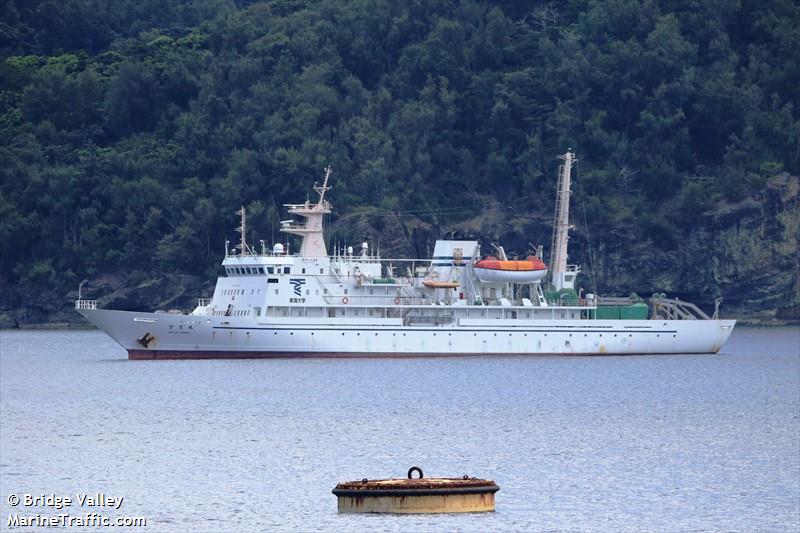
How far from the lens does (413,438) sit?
48.0 m

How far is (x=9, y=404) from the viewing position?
2333 inches

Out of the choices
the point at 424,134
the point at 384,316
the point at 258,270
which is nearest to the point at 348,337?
the point at 384,316

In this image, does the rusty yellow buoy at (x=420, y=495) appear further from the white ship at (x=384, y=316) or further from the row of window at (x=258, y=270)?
the row of window at (x=258, y=270)

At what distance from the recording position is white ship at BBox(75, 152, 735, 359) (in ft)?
238

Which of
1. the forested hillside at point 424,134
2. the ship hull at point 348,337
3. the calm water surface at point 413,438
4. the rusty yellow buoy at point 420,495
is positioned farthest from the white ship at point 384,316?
the rusty yellow buoy at point 420,495

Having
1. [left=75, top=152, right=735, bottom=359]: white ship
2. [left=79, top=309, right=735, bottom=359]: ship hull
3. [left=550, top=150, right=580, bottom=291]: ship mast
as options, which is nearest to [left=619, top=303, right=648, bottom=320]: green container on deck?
[left=75, top=152, right=735, bottom=359]: white ship

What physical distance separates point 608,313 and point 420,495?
4756 cm

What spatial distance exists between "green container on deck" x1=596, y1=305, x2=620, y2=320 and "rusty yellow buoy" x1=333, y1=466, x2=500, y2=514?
151 feet

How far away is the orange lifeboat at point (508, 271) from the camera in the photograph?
75.1 metres

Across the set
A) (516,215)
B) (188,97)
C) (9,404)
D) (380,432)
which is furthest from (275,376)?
(188,97)

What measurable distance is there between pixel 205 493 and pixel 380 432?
11698 mm

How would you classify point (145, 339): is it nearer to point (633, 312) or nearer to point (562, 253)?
point (562, 253)

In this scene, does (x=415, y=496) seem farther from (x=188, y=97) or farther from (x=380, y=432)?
(x=188, y=97)

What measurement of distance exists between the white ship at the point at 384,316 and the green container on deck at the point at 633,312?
0.04m
